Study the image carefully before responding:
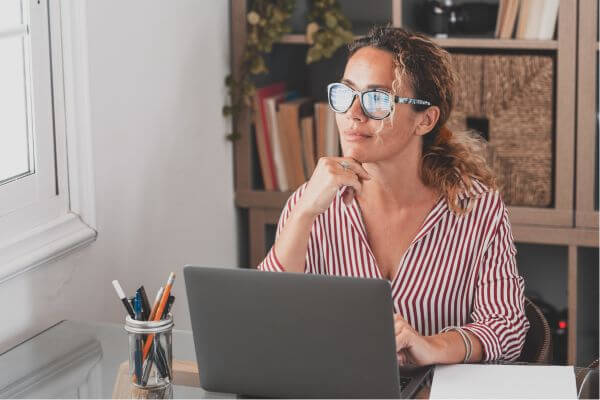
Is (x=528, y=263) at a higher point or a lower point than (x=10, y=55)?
lower

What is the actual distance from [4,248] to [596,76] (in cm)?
174

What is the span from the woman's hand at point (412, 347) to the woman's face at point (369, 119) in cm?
40

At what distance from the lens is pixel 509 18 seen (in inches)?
116

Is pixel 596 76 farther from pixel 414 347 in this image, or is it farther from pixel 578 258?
pixel 414 347

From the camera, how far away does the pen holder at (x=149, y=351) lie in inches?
66.9

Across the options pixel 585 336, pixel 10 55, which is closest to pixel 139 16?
pixel 10 55

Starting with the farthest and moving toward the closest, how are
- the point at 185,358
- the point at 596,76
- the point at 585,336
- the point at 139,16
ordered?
the point at 585,336
the point at 596,76
the point at 139,16
the point at 185,358

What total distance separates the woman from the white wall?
504mm

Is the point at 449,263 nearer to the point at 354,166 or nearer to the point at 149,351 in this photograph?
the point at 354,166

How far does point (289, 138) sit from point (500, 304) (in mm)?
1346

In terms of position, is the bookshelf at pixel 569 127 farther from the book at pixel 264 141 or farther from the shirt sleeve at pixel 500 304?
the shirt sleeve at pixel 500 304

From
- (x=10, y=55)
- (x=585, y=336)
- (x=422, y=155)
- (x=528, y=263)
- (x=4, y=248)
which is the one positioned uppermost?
(x=10, y=55)

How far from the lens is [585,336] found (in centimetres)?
322

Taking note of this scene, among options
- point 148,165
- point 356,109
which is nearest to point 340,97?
point 356,109
